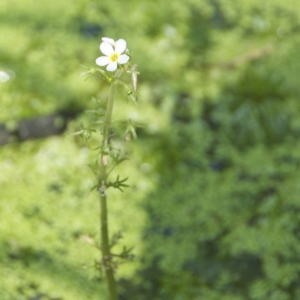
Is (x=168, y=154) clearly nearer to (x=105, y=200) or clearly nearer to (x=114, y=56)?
(x=105, y=200)

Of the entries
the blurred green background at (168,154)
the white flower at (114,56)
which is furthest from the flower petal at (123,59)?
the blurred green background at (168,154)

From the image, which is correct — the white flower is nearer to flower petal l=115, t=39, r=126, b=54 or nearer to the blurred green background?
flower petal l=115, t=39, r=126, b=54

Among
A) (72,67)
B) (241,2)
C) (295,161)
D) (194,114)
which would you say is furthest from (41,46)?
(295,161)

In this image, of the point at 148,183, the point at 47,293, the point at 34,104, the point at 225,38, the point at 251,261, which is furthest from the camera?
the point at 225,38

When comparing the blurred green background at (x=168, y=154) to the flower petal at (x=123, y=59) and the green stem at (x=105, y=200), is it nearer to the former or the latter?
the green stem at (x=105, y=200)

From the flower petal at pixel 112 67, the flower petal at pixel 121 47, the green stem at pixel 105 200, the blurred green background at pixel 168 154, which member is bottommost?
the green stem at pixel 105 200

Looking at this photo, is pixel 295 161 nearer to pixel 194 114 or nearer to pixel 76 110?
pixel 194 114

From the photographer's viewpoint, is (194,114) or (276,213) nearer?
(276,213)

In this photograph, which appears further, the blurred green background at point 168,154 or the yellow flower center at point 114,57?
the blurred green background at point 168,154
